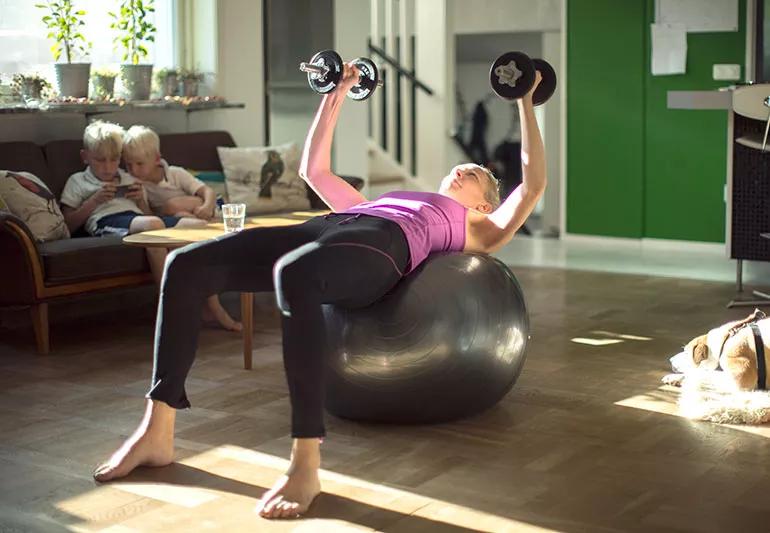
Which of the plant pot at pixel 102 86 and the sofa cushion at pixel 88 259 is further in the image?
the plant pot at pixel 102 86

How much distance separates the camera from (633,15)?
7277 millimetres

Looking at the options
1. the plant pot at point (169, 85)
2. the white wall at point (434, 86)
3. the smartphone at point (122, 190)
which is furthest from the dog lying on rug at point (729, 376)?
the white wall at point (434, 86)

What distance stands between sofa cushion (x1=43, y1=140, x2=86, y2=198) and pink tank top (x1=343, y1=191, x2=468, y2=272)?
88.9 inches

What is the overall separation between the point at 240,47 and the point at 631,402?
3.56 metres

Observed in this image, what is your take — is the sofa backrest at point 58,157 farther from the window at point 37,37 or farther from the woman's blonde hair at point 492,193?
the woman's blonde hair at point 492,193

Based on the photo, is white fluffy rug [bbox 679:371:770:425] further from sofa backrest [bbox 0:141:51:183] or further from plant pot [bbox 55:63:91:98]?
plant pot [bbox 55:63:91:98]

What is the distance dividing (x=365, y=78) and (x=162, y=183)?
2071mm

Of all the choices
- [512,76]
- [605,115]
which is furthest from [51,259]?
[605,115]

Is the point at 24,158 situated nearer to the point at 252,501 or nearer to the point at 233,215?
the point at 233,215

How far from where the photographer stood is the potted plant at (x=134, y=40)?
5.81 metres

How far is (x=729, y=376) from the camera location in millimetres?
3719

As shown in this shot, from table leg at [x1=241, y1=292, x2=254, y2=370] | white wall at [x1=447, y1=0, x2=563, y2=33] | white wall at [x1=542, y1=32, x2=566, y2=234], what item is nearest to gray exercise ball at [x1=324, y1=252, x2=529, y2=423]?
table leg at [x1=241, y1=292, x2=254, y2=370]

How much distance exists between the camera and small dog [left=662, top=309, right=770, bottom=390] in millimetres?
3670

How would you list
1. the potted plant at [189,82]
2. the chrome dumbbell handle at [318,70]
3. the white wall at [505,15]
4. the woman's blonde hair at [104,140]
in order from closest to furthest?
the chrome dumbbell handle at [318,70] < the woman's blonde hair at [104,140] < the potted plant at [189,82] < the white wall at [505,15]
